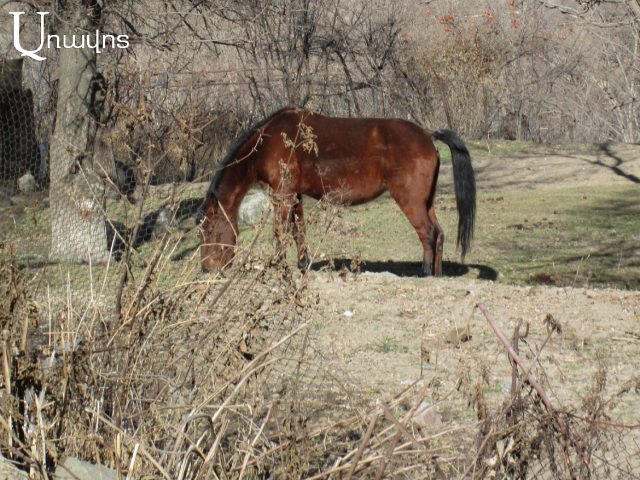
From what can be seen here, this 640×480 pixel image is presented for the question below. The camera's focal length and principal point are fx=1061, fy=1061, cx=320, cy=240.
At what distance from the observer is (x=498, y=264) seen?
11898mm

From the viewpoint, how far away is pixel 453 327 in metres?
7.34

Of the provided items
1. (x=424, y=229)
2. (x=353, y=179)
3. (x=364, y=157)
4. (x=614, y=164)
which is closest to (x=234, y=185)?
(x=353, y=179)

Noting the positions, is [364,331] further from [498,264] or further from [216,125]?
[216,125]

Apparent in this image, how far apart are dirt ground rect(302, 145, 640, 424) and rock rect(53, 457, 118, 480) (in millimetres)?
1977

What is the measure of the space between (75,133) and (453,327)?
617 centimetres

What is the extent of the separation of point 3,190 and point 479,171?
10.3 meters

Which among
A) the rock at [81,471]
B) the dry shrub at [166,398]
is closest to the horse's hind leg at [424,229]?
the dry shrub at [166,398]

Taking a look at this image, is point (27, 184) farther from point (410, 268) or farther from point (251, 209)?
point (410, 268)

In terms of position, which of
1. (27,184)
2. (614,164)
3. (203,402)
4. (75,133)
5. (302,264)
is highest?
(75,133)

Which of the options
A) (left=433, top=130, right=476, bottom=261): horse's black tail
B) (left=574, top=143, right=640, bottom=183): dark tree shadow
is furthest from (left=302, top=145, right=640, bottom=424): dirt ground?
(left=574, top=143, right=640, bottom=183): dark tree shadow

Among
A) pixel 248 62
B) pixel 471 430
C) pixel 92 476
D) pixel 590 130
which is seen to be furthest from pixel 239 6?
pixel 590 130

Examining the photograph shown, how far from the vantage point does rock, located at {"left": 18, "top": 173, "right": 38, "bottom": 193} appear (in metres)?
12.1

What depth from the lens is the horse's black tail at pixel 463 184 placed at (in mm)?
10523

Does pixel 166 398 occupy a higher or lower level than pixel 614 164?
lower
